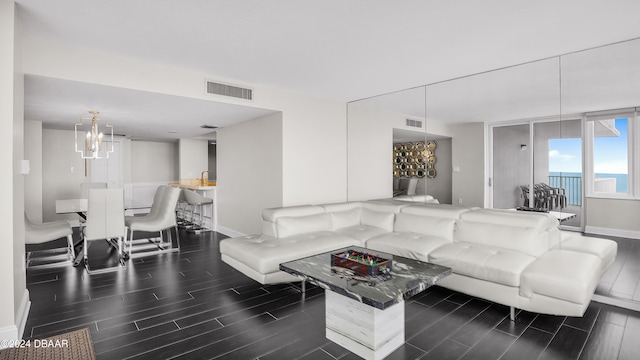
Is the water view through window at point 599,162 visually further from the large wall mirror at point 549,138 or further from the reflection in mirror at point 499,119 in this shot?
the reflection in mirror at point 499,119

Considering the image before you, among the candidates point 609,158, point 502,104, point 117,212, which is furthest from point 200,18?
point 609,158

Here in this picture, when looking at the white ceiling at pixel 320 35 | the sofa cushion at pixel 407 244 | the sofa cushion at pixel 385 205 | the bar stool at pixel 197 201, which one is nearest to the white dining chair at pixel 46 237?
the white ceiling at pixel 320 35

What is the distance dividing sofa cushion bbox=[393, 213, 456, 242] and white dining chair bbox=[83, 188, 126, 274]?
359 centimetres

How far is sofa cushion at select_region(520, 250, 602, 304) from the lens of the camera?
2279mm

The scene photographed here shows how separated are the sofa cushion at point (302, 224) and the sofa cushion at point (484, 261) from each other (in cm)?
146

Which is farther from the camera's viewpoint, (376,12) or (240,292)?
(240,292)

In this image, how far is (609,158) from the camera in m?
2.86

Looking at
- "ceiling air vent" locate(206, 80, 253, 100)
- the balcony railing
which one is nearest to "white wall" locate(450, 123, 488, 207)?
the balcony railing

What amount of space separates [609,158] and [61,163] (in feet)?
30.6

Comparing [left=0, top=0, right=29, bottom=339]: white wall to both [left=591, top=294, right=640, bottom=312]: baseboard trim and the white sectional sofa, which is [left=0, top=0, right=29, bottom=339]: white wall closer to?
the white sectional sofa

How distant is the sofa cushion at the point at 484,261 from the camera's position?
102 inches

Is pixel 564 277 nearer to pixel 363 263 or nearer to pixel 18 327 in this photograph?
pixel 363 263

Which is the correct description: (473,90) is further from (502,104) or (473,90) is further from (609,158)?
(609,158)

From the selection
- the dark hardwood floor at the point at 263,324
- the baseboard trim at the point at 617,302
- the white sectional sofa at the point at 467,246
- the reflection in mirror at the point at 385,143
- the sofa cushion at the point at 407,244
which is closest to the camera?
the dark hardwood floor at the point at 263,324
